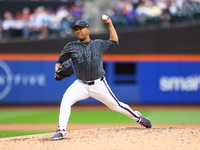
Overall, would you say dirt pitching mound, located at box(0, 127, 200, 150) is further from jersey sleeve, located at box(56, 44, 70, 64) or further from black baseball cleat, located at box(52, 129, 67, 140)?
jersey sleeve, located at box(56, 44, 70, 64)

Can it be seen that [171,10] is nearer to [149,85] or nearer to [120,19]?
[120,19]

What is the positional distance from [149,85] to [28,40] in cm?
464

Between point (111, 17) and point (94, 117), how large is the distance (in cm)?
495

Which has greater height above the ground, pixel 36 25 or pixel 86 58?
pixel 36 25

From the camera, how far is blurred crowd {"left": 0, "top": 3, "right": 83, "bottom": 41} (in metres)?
15.3

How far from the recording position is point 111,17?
15.7 metres

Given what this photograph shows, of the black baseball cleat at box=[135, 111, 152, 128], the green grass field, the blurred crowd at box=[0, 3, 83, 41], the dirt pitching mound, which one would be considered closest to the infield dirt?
the dirt pitching mound

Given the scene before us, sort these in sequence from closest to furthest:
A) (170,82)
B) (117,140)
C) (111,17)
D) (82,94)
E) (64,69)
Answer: (117,140)
(64,69)
(82,94)
(170,82)
(111,17)

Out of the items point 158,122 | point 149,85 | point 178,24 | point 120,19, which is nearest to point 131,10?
point 120,19

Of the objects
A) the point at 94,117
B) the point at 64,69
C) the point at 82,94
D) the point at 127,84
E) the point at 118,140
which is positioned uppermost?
the point at 64,69

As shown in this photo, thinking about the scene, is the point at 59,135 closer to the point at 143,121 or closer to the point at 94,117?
the point at 143,121

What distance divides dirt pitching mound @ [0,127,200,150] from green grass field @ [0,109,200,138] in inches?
144

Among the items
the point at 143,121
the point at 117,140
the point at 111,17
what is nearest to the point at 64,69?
the point at 117,140

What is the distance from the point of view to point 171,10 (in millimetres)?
15766
